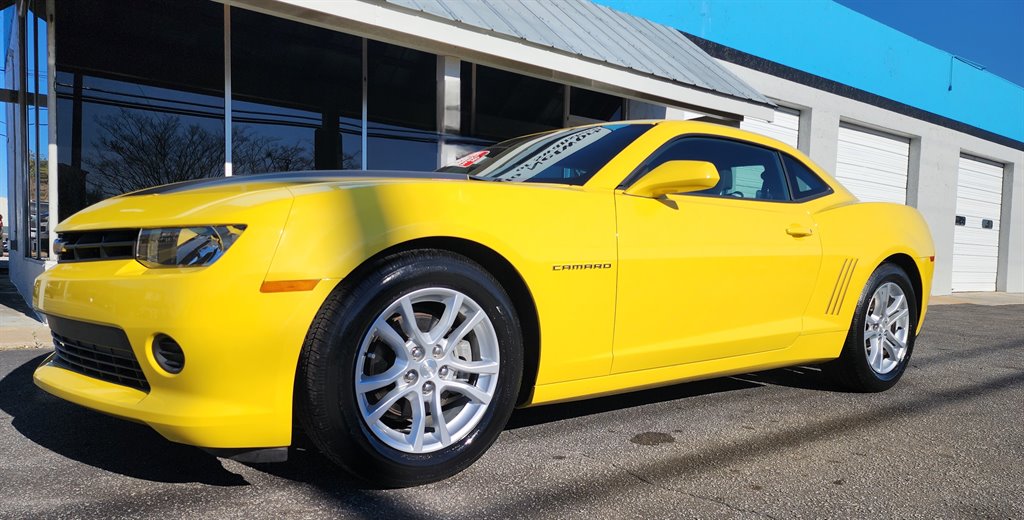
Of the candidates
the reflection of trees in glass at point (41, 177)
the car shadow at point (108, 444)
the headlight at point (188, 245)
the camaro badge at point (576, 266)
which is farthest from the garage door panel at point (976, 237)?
the headlight at point (188, 245)

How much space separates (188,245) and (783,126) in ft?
39.8

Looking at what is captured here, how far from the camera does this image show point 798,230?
3.53m

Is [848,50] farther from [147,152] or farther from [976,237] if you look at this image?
[147,152]

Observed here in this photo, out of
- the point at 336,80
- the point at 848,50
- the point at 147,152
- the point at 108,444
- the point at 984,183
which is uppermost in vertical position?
the point at 848,50

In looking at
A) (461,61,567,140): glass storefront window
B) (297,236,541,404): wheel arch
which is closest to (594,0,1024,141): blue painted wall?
(461,61,567,140): glass storefront window

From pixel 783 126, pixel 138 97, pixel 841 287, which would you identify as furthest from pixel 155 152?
pixel 783 126

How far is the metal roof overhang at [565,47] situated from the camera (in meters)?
6.32

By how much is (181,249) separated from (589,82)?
6.78m

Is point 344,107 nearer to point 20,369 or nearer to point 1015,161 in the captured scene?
point 20,369

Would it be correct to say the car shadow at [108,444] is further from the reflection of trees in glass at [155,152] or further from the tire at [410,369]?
the reflection of trees in glass at [155,152]

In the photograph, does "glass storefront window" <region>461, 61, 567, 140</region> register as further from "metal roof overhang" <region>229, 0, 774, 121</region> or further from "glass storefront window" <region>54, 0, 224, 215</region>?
"glass storefront window" <region>54, 0, 224, 215</region>

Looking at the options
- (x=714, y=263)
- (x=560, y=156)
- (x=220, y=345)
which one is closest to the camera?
(x=220, y=345)

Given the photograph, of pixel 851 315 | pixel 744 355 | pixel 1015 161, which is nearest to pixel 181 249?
pixel 744 355

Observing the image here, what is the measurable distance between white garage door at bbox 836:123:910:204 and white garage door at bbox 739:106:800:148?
1486 millimetres
